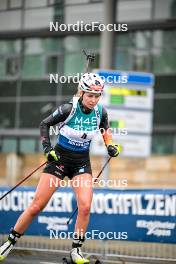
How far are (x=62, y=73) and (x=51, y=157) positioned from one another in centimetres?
1735

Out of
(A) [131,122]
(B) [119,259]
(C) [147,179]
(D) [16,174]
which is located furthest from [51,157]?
(D) [16,174]

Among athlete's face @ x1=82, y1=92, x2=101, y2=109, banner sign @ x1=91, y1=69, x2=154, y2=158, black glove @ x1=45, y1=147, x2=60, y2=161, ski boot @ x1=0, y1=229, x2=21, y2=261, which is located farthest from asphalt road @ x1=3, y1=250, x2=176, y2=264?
banner sign @ x1=91, y1=69, x2=154, y2=158

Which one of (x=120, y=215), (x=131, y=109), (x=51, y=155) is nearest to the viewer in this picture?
(x=51, y=155)

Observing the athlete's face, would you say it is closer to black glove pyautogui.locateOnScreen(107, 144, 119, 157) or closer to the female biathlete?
the female biathlete

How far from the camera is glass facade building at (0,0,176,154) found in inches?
883

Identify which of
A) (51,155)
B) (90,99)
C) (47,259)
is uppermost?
(90,99)

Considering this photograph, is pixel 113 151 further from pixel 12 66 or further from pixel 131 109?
pixel 12 66

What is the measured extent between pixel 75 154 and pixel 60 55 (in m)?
17.4

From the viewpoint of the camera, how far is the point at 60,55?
2409 cm

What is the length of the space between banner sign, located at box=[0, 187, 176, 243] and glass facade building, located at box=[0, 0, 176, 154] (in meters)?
12.7

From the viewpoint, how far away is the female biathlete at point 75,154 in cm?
686

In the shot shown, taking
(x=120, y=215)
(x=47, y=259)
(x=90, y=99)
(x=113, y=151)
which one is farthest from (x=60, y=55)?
(x=90, y=99)

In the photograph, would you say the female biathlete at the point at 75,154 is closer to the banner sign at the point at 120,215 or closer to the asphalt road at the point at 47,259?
the asphalt road at the point at 47,259

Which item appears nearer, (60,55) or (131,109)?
(131,109)
